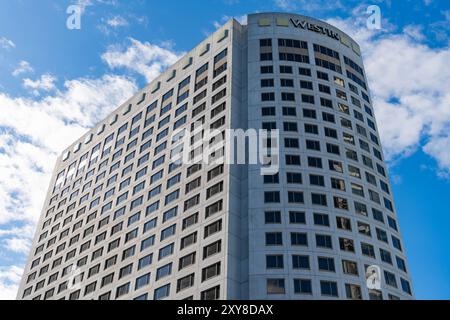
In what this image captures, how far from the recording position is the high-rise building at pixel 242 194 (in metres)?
54.3

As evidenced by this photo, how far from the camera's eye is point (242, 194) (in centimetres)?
6031

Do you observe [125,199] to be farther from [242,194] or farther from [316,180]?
[316,180]

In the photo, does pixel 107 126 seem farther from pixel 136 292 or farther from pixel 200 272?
pixel 200 272

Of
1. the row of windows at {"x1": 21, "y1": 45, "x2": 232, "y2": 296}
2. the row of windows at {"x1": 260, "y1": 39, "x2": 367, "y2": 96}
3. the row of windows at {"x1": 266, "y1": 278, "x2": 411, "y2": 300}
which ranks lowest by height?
the row of windows at {"x1": 266, "y1": 278, "x2": 411, "y2": 300}

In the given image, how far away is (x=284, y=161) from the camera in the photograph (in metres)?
61.4

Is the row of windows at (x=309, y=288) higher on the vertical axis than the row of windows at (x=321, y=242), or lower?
lower

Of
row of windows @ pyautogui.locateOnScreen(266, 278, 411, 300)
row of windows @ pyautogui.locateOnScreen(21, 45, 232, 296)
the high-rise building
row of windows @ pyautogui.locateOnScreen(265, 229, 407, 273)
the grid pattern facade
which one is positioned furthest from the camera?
row of windows @ pyautogui.locateOnScreen(21, 45, 232, 296)

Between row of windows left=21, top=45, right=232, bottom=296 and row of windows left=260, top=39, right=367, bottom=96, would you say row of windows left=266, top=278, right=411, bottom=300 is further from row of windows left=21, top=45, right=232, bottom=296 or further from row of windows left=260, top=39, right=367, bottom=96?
row of windows left=260, top=39, right=367, bottom=96

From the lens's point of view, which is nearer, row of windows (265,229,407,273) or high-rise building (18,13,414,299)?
high-rise building (18,13,414,299)

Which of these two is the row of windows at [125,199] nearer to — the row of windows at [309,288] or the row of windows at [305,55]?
the row of windows at [305,55]

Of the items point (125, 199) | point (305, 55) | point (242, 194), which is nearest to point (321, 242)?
point (242, 194)

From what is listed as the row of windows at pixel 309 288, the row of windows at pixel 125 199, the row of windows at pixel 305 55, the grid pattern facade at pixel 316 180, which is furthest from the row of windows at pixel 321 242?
the row of windows at pixel 305 55

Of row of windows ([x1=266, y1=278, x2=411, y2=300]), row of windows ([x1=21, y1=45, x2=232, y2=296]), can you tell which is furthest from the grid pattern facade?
row of windows ([x1=21, y1=45, x2=232, y2=296])

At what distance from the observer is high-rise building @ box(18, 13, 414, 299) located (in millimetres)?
54312
